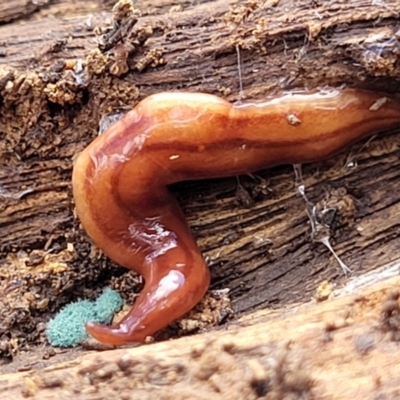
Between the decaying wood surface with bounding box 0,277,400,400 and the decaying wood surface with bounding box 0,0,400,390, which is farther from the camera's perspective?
the decaying wood surface with bounding box 0,0,400,390

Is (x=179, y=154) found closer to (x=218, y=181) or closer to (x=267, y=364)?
(x=218, y=181)

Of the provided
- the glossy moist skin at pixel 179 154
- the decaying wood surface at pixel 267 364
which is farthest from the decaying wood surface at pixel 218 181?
the decaying wood surface at pixel 267 364

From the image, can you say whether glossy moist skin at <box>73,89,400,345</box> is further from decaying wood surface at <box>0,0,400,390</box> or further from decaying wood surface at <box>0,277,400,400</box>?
decaying wood surface at <box>0,277,400,400</box>

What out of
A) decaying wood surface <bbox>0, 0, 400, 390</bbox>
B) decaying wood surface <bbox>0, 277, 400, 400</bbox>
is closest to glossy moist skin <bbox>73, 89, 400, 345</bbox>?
decaying wood surface <bbox>0, 0, 400, 390</bbox>

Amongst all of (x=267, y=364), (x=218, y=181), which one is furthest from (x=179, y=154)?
(x=267, y=364)

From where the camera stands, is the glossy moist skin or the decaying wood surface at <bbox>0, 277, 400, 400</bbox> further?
the glossy moist skin
